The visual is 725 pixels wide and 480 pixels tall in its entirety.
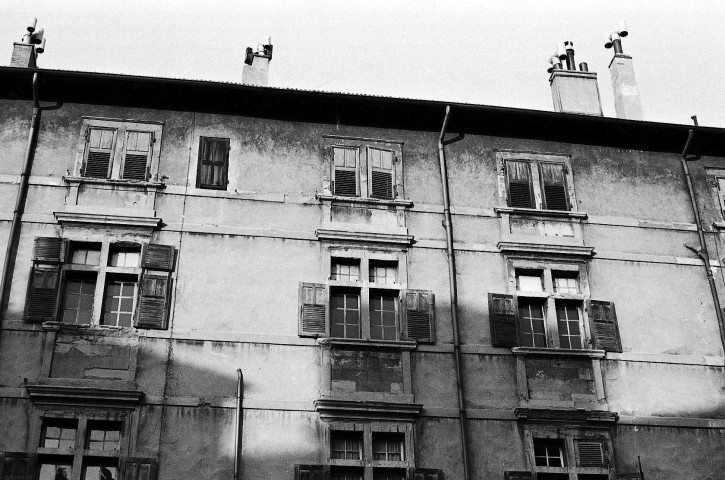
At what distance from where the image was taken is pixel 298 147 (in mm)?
20266

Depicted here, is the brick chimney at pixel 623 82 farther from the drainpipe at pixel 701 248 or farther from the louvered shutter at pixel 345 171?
the louvered shutter at pixel 345 171

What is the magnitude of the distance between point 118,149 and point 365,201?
5039mm

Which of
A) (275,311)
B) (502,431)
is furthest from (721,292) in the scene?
(275,311)

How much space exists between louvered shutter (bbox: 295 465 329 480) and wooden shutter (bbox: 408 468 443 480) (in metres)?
1.49

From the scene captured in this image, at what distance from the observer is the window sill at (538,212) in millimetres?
20125

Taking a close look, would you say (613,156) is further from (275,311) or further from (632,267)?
(275,311)

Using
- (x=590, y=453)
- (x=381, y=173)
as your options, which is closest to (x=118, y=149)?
(x=381, y=173)

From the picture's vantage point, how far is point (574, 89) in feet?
74.5

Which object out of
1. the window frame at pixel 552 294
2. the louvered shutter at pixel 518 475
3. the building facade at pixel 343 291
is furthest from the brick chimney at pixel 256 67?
the louvered shutter at pixel 518 475

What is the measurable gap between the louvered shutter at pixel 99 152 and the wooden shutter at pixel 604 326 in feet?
32.5

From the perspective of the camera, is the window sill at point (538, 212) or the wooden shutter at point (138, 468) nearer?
the wooden shutter at point (138, 468)

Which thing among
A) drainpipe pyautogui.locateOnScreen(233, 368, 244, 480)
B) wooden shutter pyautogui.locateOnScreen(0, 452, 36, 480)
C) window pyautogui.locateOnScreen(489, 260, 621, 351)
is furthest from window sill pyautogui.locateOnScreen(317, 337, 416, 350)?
wooden shutter pyautogui.locateOnScreen(0, 452, 36, 480)

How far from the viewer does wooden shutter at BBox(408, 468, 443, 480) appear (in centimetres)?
1714

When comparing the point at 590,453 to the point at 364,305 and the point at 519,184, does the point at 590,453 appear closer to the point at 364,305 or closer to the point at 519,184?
the point at 364,305
